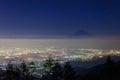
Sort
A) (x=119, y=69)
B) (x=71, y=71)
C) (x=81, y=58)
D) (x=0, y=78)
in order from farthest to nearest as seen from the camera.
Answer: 1. (x=81, y=58)
2. (x=119, y=69)
3. (x=71, y=71)
4. (x=0, y=78)

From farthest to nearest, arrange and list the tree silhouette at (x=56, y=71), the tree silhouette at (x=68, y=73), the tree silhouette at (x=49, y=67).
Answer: the tree silhouette at (x=56, y=71)
the tree silhouette at (x=68, y=73)
the tree silhouette at (x=49, y=67)

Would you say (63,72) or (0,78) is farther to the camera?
(63,72)

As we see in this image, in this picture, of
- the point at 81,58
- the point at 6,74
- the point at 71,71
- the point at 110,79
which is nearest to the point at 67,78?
the point at 71,71

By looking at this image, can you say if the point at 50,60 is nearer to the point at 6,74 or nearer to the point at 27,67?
the point at 27,67

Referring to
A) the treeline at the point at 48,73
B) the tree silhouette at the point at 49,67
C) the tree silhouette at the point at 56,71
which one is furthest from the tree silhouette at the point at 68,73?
the tree silhouette at the point at 49,67

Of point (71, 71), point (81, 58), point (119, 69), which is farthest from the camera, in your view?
point (81, 58)

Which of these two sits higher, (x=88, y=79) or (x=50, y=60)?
(x=50, y=60)

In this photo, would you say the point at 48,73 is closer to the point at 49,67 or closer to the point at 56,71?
the point at 49,67

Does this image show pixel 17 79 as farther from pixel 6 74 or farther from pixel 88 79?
pixel 88 79

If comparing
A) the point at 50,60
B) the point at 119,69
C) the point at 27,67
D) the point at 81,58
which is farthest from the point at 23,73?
the point at 81,58

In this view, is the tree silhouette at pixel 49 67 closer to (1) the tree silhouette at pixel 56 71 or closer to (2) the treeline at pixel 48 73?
(2) the treeline at pixel 48 73
